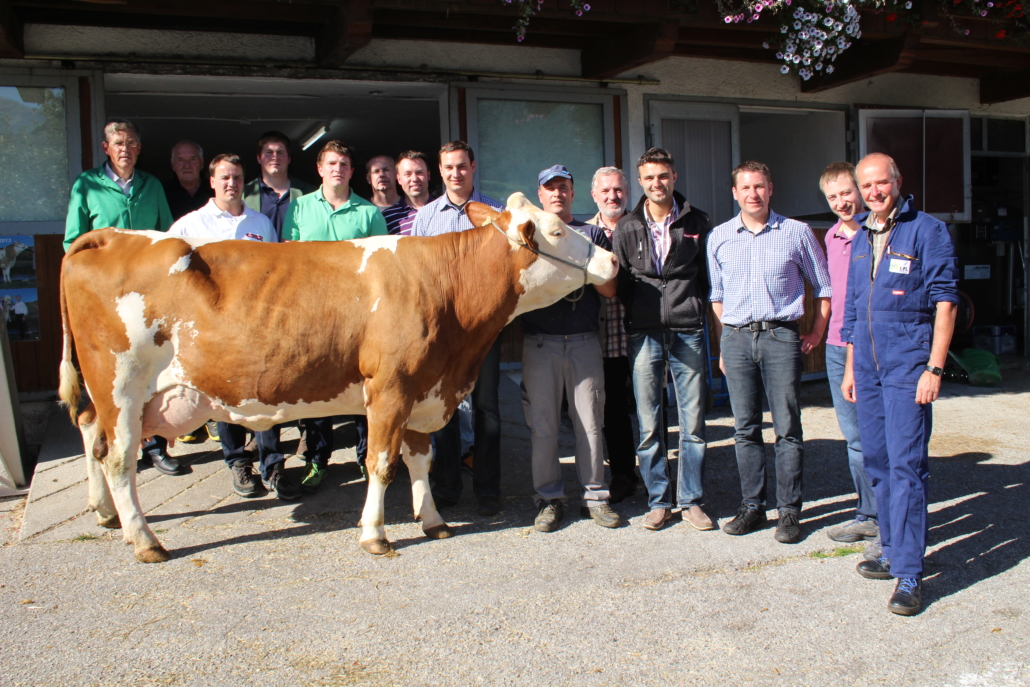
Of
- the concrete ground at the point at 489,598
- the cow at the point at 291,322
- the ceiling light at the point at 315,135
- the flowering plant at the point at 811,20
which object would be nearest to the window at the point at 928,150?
the flowering plant at the point at 811,20

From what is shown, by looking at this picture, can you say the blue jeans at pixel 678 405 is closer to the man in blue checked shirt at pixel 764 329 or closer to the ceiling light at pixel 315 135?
the man in blue checked shirt at pixel 764 329

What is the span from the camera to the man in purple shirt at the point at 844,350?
439cm

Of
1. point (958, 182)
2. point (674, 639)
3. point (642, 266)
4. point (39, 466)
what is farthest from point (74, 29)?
point (958, 182)

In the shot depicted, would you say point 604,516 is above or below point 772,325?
below

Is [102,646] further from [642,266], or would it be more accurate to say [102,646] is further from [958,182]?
[958,182]

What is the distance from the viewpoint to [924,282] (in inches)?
145

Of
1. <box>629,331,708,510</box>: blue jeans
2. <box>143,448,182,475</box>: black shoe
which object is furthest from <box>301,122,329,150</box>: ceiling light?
<box>629,331,708,510</box>: blue jeans

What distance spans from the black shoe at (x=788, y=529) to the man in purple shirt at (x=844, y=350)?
0.64ft

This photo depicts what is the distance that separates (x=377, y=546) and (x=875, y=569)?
243 cm

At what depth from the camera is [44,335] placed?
674 centimetres

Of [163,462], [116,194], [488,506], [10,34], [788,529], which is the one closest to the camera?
[788,529]

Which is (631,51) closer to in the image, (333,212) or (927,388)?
(333,212)

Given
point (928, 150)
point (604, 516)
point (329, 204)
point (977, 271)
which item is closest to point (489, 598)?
point (604, 516)

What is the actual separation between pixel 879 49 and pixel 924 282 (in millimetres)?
5378
